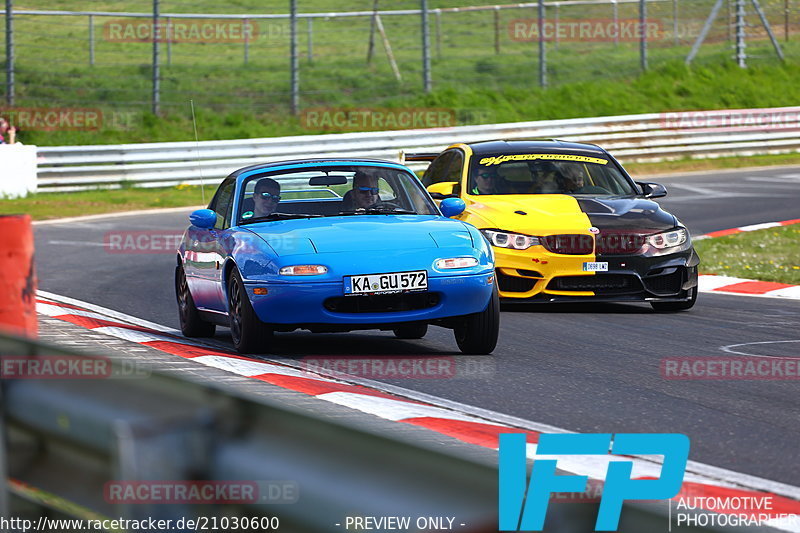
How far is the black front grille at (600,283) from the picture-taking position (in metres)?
10.8

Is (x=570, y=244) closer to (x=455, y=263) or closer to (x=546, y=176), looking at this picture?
(x=546, y=176)

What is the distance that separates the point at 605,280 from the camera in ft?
35.6

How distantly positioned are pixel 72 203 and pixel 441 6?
87.1 feet

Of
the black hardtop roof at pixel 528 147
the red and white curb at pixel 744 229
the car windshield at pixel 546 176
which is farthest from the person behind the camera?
the red and white curb at pixel 744 229

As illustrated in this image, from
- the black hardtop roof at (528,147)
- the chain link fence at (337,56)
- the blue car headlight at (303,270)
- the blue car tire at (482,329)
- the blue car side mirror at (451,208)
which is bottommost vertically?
the blue car tire at (482,329)

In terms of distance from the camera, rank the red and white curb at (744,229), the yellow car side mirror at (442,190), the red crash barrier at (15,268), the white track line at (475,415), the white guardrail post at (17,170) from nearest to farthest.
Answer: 1. the white track line at (475,415)
2. the red crash barrier at (15,268)
3. the yellow car side mirror at (442,190)
4. the red and white curb at (744,229)
5. the white guardrail post at (17,170)

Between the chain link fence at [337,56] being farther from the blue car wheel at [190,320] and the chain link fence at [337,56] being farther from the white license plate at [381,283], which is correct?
the white license plate at [381,283]

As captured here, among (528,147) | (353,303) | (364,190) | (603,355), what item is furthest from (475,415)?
(528,147)

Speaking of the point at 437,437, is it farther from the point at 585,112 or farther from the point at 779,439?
the point at 585,112

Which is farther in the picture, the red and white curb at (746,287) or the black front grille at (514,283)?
the red and white curb at (746,287)

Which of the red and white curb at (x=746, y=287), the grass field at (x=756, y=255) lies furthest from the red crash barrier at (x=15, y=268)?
the grass field at (x=756, y=255)

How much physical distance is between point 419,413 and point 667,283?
5178 mm

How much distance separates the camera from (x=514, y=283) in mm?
10859

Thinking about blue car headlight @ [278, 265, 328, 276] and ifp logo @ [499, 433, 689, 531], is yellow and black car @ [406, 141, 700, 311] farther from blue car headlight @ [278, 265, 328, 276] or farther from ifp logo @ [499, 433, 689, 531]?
ifp logo @ [499, 433, 689, 531]
